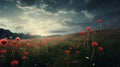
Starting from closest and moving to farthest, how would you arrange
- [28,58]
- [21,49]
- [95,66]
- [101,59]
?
[95,66]
[101,59]
[28,58]
[21,49]

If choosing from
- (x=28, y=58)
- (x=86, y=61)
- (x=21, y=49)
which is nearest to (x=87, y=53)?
(x=86, y=61)

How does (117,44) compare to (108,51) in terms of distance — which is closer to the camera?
(108,51)

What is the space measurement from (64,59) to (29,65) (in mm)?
1330

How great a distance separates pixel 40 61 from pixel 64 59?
0.94 metres

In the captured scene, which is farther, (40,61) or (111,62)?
(40,61)

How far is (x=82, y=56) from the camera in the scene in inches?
297

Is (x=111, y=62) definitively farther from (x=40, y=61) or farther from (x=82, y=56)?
(x=40, y=61)

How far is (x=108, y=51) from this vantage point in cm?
788

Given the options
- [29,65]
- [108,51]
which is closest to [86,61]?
[108,51]

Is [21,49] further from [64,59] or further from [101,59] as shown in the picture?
[101,59]

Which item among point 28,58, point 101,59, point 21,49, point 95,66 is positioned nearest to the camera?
point 95,66

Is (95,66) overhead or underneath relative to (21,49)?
underneath

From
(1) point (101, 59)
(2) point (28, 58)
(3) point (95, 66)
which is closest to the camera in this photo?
(3) point (95, 66)

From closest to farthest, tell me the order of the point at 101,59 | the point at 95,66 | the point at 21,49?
the point at 95,66, the point at 101,59, the point at 21,49
